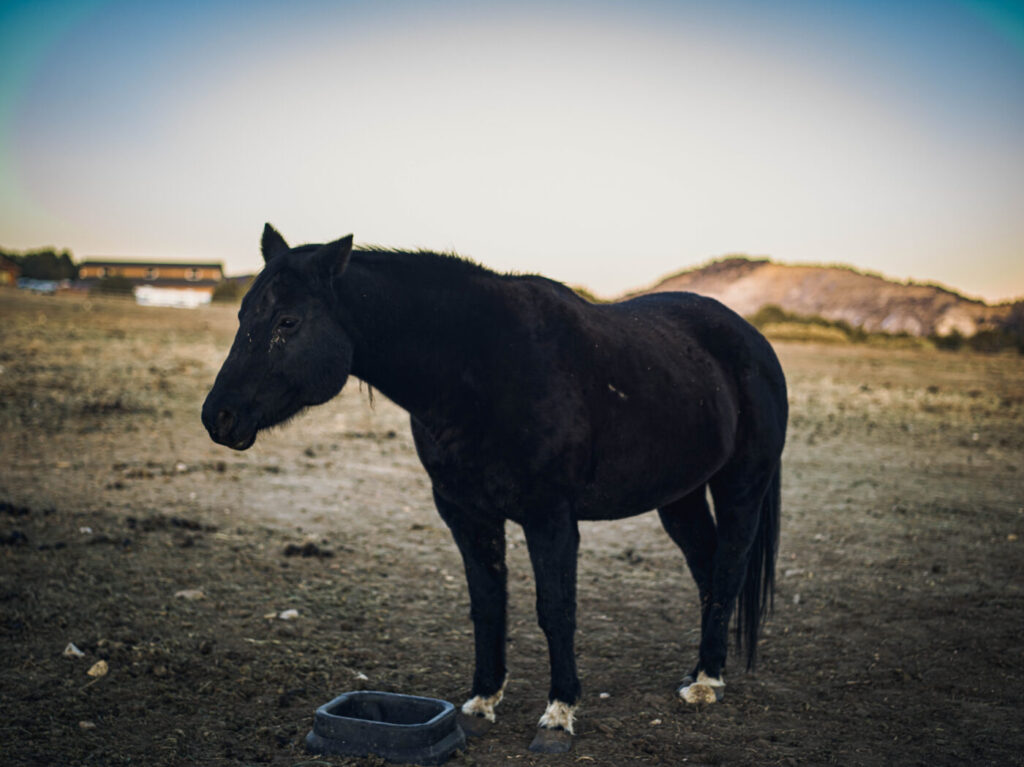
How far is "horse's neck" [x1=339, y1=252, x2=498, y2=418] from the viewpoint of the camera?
3547mm

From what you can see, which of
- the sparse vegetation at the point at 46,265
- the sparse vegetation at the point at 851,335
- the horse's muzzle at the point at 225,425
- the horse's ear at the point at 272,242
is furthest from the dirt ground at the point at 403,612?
the sparse vegetation at the point at 46,265

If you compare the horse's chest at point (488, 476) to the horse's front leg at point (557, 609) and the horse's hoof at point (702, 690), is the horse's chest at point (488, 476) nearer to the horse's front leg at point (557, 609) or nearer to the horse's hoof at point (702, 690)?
the horse's front leg at point (557, 609)

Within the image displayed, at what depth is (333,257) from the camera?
11.0 feet

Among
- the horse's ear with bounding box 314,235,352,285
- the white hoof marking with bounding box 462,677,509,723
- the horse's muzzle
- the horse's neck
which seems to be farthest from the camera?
the white hoof marking with bounding box 462,677,509,723

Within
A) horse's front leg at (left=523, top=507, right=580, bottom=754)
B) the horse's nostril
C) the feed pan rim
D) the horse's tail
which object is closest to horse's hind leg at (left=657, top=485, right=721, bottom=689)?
the horse's tail

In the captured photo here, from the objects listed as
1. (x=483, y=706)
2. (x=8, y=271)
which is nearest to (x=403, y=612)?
(x=483, y=706)

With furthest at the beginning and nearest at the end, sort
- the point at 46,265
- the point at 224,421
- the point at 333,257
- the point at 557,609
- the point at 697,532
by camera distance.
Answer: the point at 46,265, the point at 697,532, the point at 557,609, the point at 333,257, the point at 224,421

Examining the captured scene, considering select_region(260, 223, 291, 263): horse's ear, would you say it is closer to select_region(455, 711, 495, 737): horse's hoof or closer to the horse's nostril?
the horse's nostril

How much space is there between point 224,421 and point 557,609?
1768 millimetres

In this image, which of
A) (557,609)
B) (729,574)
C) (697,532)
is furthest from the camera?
(697,532)

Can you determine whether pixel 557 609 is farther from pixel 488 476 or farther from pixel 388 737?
pixel 388 737

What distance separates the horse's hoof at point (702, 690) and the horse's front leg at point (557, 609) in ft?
2.66

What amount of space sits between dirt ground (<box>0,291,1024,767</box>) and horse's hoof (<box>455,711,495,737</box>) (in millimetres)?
112

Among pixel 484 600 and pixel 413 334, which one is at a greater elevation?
pixel 413 334
